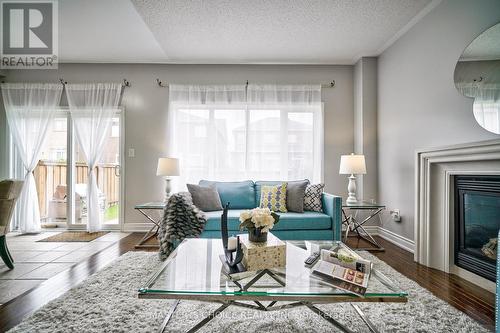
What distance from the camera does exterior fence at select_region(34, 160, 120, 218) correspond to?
4344 mm

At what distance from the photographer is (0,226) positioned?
8.43ft

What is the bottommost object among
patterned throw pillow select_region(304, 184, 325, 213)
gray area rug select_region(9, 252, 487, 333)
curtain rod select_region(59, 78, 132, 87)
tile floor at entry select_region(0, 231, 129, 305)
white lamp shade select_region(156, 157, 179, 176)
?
tile floor at entry select_region(0, 231, 129, 305)

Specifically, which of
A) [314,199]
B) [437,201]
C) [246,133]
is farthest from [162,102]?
[437,201]

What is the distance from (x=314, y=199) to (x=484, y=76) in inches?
76.9

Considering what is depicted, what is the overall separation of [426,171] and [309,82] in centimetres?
223

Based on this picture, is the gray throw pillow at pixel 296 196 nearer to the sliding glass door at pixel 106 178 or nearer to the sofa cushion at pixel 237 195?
the sofa cushion at pixel 237 195

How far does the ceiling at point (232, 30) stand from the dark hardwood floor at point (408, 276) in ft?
8.66

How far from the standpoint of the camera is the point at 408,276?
2.44 m

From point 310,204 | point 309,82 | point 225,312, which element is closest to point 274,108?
point 309,82

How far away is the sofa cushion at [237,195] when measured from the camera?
3547 mm

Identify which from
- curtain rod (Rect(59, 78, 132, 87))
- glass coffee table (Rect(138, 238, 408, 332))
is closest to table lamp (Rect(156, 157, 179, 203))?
curtain rod (Rect(59, 78, 132, 87))

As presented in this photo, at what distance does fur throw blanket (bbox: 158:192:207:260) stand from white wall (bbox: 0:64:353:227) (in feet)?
4.97

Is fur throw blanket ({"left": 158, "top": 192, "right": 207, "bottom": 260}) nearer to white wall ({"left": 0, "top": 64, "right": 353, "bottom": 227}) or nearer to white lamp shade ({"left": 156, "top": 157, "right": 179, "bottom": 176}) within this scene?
white lamp shade ({"left": 156, "top": 157, "right": 179, "bottom": 176})

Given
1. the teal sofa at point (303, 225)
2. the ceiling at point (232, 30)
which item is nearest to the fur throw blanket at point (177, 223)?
the teal sofa at point (303, 225)
